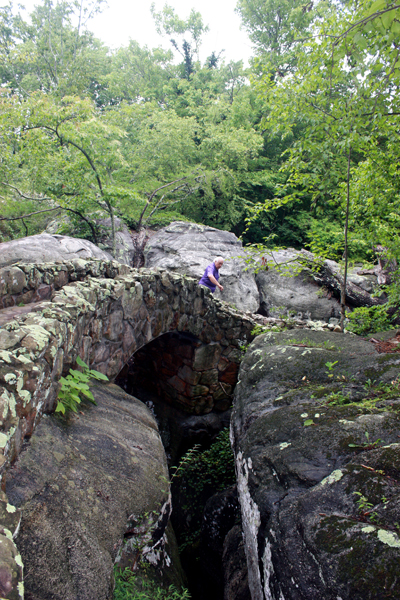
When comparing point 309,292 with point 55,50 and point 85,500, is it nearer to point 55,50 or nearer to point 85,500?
point 85,500

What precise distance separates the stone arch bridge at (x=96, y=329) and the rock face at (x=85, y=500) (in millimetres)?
200

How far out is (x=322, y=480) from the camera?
1.95 meters

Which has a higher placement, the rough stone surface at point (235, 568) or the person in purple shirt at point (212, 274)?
the person in purple shirt at point (212, 274)

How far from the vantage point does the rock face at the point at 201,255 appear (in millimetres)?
11555

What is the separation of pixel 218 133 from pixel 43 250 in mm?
9722

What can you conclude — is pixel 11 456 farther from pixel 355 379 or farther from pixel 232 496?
pixel 232 496

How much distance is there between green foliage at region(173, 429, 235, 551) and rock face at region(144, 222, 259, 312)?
5.57m

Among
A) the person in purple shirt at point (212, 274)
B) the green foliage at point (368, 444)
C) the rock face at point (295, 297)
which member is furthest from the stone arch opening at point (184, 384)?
the green foliage at point (368, 444)

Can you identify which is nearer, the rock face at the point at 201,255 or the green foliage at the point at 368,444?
the green foliage at the point at 368,444

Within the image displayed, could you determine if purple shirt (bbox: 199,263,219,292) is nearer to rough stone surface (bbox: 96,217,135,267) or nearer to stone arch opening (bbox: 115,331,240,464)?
stone arch opening (bbox: 115,331,240,464)

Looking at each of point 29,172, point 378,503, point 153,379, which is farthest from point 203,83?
point 378,503

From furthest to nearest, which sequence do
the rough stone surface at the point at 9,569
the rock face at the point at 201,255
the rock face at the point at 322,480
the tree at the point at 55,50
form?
the tree at the point at 55,50, the rock face at the point at 201,255, the rock face at the point at 322,480, the rough stone surface at the point at 9,569

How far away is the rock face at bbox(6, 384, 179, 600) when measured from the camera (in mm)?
1530

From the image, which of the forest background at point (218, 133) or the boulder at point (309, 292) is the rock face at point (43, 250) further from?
the boulder at point (309, 292)
